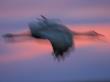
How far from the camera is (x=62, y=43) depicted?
1890 millimetres

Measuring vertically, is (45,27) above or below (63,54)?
above

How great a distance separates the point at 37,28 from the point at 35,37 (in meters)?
0.06

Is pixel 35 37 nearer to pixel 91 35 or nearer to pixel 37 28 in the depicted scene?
pixel 37 28

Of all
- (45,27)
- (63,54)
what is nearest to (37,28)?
(45,27)

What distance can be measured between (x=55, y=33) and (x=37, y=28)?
9 centimetres

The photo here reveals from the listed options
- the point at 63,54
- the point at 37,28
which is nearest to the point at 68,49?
the point at 63,54

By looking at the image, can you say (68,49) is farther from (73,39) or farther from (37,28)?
(37,28)

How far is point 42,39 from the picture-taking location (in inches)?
77.0

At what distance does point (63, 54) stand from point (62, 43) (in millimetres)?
47

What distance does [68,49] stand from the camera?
73.4 inches

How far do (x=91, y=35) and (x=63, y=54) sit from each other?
5.8 inches

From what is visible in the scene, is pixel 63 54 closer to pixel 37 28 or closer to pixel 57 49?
pixel 57 49

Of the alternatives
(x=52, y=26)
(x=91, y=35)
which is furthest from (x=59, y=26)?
(x=91, y=35)

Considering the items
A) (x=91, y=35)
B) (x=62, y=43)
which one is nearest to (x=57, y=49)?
(x=62, y=43)
